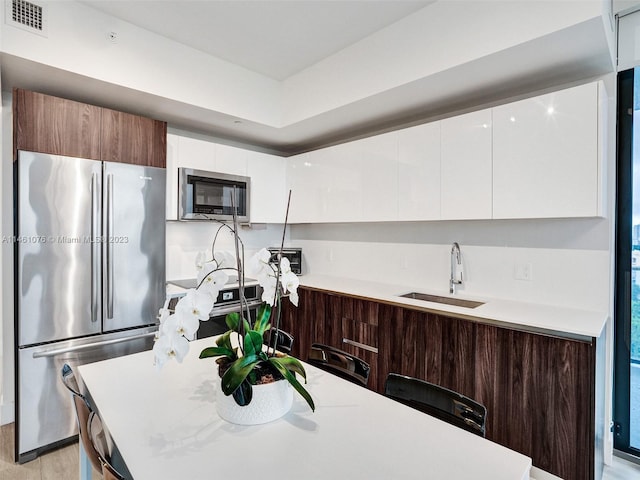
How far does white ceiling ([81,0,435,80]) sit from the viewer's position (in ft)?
7.02

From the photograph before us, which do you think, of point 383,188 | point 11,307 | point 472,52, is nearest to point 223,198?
point 383,188

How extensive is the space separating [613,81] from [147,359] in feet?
9.74

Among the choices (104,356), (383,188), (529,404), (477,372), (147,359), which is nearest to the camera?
(147,359)

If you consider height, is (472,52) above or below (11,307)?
above

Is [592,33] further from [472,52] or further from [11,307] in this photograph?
[11,307]

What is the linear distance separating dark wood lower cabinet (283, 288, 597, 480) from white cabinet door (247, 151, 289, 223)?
146cm

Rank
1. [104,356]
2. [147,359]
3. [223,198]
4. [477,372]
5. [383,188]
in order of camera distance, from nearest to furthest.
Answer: [147,359] → [477,372] → [104,356] → [383,188] → [223,198]

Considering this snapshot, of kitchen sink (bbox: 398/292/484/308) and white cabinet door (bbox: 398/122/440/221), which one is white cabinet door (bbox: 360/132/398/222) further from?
kitchen sink (bbox: 398/292/484/308)

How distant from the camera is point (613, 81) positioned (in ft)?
7.01

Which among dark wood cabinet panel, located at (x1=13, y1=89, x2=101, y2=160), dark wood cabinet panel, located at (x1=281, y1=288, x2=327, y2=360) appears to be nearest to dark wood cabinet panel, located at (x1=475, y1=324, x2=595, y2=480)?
dark wood cabinet panel, located at (x1=281, y1=288, x2=327, y2=360)

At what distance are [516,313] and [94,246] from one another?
8.58 feet

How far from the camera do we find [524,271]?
2.44 m

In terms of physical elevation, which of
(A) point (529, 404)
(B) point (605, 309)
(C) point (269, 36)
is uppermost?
(C) point (269, 36)

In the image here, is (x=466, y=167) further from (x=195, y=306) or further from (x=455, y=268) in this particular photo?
(x=195, y=306)
